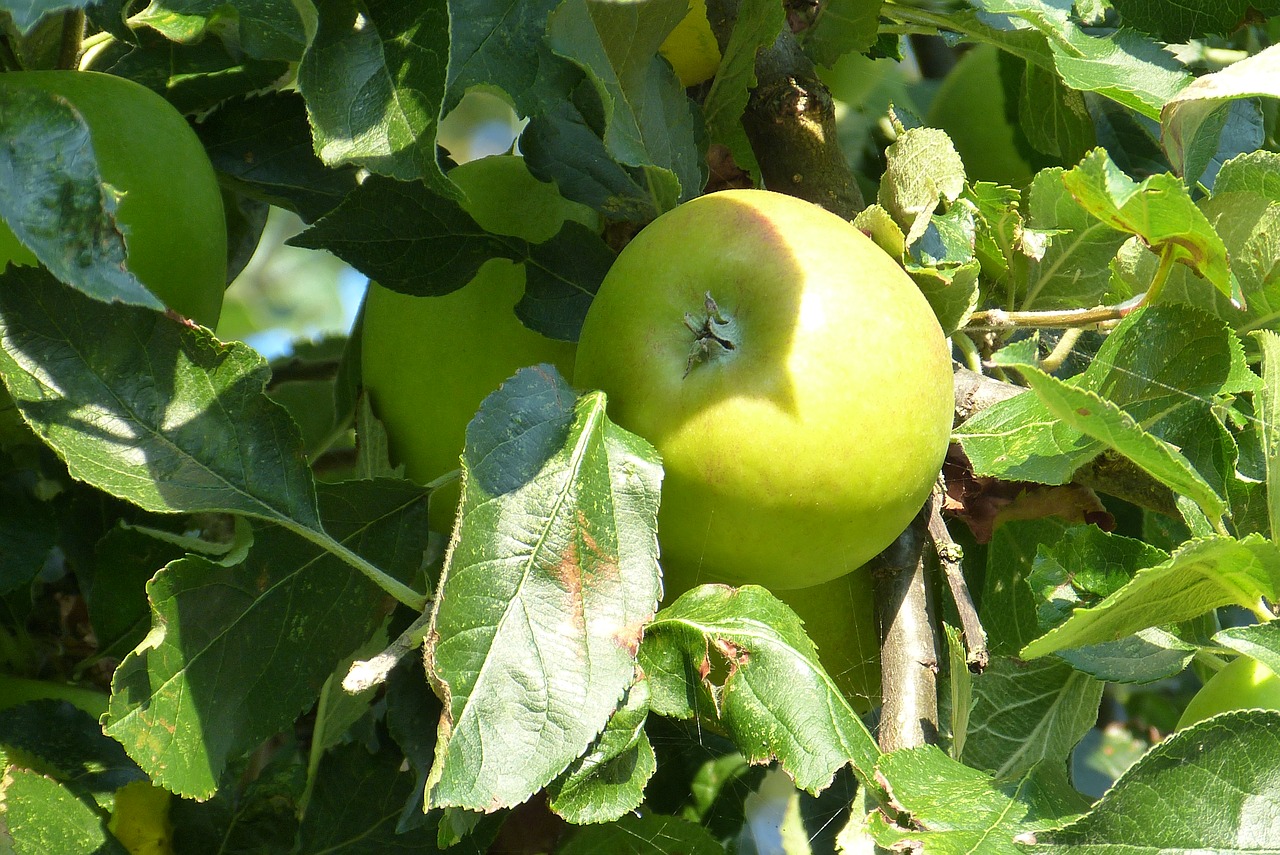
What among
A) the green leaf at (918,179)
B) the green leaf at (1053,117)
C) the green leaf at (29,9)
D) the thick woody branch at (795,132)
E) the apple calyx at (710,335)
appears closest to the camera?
the green leaf at (29,9)

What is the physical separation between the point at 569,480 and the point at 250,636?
22 centimetres

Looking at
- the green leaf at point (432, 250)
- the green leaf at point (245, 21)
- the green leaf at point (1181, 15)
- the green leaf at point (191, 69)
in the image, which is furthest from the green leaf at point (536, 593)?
the green leaf at point (1181, 15)

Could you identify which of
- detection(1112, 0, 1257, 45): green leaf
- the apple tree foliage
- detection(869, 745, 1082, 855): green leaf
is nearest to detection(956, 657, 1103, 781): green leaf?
the apple tree foliage

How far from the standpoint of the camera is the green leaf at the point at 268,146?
0.76m

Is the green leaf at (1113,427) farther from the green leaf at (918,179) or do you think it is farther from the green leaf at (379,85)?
the green leaf at (379,85)

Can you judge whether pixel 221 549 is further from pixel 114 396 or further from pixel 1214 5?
pixel 1214 5

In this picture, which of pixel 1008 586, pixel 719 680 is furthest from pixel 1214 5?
pixel 719 680

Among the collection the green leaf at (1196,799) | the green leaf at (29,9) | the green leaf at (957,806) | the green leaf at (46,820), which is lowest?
the green leaf at (46,820)

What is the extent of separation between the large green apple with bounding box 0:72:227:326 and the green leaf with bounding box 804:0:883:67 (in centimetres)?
46

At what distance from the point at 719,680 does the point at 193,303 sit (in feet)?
1.18

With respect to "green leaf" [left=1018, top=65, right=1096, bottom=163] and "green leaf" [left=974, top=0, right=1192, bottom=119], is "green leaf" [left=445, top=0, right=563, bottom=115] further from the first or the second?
"green leaf" [left=1018, top=65, right=1096, bottom=163]

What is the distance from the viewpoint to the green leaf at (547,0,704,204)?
1.88ft

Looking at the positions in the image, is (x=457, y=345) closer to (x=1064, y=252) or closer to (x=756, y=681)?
(x=756, y=681)

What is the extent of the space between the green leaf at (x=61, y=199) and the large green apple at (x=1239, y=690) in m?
0.57
